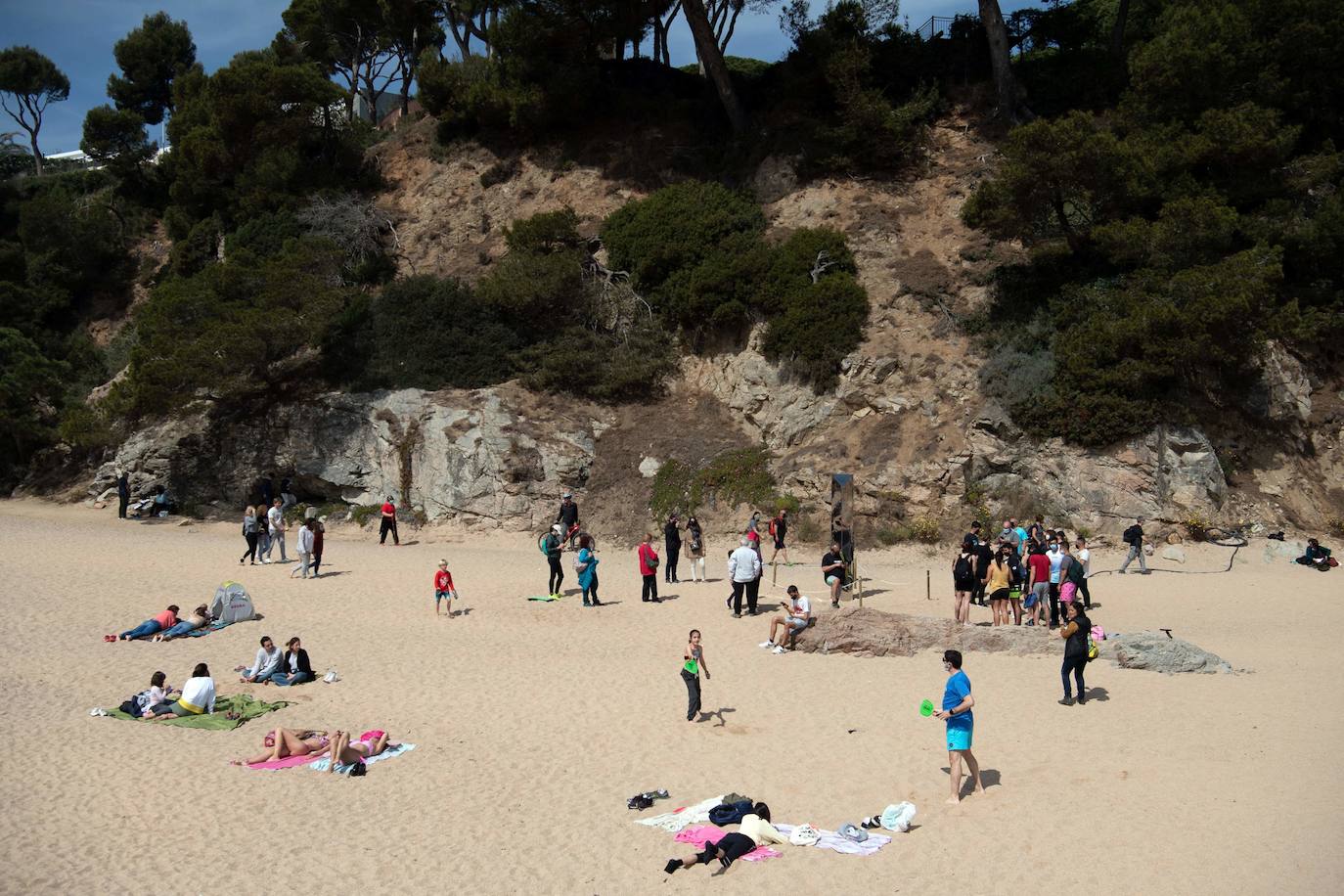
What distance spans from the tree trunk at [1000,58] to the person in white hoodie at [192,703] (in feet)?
96.4

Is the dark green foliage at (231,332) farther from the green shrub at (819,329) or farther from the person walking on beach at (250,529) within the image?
the green shrub at (819,329)

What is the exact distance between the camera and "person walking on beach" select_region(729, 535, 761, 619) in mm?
17797

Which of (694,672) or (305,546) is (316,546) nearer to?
(305,546)

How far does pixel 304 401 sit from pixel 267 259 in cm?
589

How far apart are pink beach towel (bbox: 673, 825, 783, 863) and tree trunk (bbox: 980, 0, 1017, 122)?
2923cm

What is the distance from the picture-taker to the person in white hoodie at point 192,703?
516 inches

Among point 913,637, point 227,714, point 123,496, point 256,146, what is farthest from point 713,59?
point 227,714

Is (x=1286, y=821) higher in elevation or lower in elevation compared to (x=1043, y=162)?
lower

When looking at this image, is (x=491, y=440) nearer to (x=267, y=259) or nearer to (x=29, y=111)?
(x=267, y=259)

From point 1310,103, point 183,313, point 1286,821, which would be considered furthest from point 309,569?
point 1310,103

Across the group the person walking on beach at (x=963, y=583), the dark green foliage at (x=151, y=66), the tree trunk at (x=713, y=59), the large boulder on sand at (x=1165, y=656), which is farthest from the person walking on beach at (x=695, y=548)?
the dark green foliage at (x=151, y=66)

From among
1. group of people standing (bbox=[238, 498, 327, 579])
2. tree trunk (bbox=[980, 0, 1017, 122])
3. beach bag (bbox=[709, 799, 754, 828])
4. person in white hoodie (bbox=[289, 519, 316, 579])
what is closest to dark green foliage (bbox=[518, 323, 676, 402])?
group of people standing (bbox=[238, 498, 327, 579])

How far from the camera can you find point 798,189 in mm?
33094

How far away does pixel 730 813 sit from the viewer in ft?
31.5
